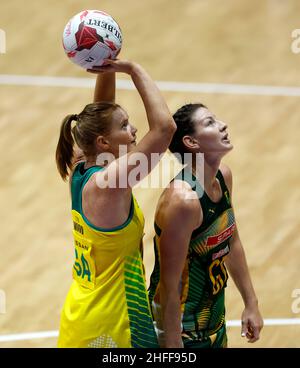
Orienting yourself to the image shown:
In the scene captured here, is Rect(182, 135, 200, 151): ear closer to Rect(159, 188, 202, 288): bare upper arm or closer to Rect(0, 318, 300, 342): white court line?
Rect(159, 188, 202, 288): bare upper arm

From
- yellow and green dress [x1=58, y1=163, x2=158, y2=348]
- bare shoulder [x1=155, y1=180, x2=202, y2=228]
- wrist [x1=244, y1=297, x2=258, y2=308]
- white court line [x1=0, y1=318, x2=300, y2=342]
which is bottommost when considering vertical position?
yellow and green dress [x1=58, y1=163, x2=158, y2=348]

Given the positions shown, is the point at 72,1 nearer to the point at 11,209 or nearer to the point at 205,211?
the point at 11,209

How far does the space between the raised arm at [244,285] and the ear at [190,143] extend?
30cm

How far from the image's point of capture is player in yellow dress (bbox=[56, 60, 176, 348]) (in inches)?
103

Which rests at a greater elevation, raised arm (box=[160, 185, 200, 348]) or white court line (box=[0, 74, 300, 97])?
white court line (box=[0, 74, 300, 97])

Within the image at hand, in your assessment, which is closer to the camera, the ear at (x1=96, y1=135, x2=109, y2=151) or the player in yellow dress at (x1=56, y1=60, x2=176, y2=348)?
the player in yellow dress at (x1=56, y1=60, x2=176, y2=348)

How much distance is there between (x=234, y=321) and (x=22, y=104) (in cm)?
285

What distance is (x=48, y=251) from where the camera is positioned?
5215 mm

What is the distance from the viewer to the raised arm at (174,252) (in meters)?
2.82

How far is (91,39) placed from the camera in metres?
2.83

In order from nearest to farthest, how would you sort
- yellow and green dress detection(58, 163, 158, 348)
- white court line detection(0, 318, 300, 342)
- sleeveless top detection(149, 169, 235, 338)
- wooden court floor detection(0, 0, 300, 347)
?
yellow and green dress detection(58, 163, 158, 348)
sleeveless top detection(149, 169, 235, 338)
white court line detection(0, 318, 300, 342)
wooden court floor detection(0, 0, 300, 347)

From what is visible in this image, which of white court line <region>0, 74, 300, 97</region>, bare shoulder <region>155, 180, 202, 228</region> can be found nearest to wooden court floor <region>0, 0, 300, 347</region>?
white court line <region>0, 74, 300, 97</region>

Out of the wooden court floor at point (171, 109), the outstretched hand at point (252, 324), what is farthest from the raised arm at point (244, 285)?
the wooden court floor at point (171, 109)

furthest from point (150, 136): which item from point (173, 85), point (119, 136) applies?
point (173, 85)
